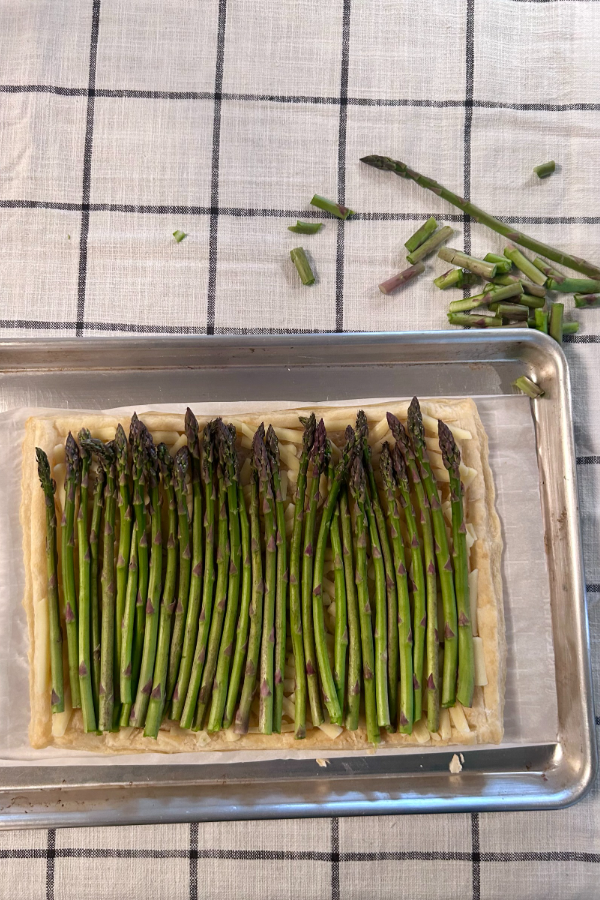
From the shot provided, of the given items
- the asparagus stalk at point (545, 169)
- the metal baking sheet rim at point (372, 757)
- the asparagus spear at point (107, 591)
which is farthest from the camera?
the asparagus stalk at point (545, 169)

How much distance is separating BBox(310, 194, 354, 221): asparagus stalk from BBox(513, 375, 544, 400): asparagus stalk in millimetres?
932

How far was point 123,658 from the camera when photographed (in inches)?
79.4

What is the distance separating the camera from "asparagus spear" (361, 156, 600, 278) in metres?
2.42

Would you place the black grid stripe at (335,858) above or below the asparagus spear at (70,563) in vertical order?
below

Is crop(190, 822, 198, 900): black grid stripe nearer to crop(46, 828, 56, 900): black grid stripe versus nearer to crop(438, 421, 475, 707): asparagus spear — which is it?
crop(46, 828, 56, 900): black grid stripe

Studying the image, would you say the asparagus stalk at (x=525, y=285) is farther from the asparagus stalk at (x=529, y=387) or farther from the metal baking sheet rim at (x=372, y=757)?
the asparagus stalk at (x=529, y=387)

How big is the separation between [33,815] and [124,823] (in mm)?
309

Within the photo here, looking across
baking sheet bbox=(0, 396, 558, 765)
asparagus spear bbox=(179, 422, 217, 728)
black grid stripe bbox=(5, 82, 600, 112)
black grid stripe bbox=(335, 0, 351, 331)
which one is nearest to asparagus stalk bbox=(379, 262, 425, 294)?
black grid stripe bbox=(335, 0, 351, 331)

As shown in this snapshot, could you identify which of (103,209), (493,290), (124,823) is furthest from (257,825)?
(103,209)

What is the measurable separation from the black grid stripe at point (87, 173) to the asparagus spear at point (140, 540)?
Answer: 0.60m

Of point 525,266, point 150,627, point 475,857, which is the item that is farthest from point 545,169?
point 475,857

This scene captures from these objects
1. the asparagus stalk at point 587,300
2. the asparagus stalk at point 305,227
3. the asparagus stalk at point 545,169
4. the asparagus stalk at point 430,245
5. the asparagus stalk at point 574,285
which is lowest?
the asparagus stalk at point 587,300

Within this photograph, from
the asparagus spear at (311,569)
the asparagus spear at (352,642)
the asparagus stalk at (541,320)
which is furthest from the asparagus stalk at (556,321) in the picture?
the asparagus spear at (352,642)

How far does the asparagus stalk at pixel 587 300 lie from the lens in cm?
240
